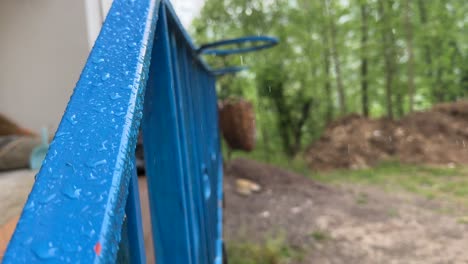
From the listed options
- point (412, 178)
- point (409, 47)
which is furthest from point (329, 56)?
point (412, 178)

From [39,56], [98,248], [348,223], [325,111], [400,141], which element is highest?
→ [39,56]

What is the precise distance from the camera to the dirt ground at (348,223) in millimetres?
3348

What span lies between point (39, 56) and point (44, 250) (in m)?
1.65

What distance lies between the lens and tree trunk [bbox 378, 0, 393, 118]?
8227 millimetres

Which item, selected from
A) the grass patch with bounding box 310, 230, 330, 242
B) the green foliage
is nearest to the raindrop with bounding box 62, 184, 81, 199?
the grass patch with bounding box 310, 230, 330, 242

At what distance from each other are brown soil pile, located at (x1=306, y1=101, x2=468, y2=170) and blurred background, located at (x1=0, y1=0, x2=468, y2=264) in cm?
3

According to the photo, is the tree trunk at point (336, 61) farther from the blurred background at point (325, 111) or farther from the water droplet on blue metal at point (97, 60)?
the water droplet on blue metal at point (97, 60)

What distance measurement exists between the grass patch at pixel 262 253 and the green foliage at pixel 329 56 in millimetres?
4774

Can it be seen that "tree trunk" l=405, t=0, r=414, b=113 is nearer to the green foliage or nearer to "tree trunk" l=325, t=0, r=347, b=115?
the green foliage

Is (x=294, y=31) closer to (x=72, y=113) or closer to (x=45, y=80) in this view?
(x=45, y=80)

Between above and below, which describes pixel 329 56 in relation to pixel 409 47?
above

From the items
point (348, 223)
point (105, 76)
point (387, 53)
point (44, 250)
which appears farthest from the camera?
point (387, 53)

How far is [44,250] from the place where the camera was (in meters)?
0.35

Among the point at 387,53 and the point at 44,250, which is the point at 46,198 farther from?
the point at 387,53
